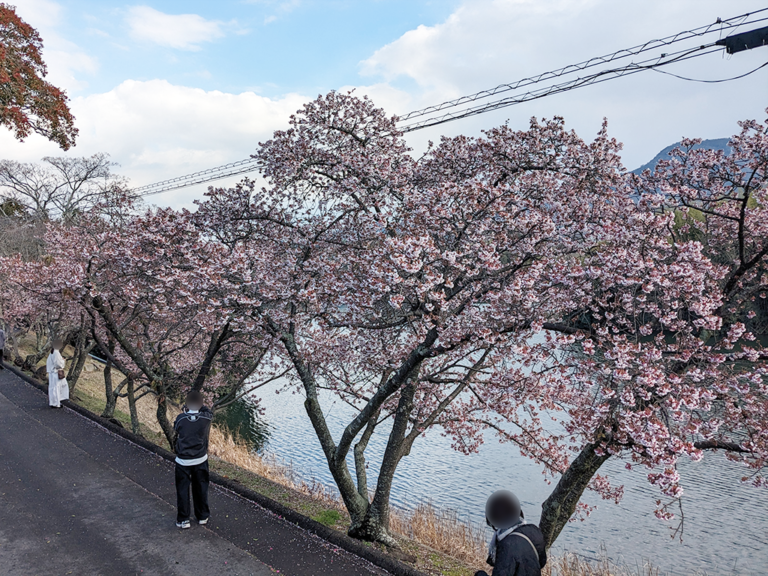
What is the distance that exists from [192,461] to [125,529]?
109cm

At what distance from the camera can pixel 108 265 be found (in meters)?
9.73

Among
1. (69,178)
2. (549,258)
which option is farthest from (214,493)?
(69,178)

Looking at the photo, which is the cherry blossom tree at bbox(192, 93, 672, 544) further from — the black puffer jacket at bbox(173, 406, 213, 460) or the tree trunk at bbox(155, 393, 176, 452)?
the tree trunk at bbox(155, 393, 176, 452)

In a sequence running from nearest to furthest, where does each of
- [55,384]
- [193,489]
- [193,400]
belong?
[193,489]
[193,400]
[55,384]

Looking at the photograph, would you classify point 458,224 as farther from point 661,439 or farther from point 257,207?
point 257,207

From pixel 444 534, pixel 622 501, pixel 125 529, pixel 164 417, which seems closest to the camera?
pixel 125 529

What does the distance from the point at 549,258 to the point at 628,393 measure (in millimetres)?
2058

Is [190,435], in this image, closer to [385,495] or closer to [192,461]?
[192,461]

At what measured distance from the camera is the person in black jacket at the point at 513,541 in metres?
3.28

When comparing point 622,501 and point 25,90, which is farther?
point 622,501

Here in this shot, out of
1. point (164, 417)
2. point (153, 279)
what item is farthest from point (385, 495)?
point (164, 417)

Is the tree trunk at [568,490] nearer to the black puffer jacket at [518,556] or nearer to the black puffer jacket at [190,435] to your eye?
the black puffer jacket at [518,556]

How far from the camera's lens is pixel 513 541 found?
333 centimetres

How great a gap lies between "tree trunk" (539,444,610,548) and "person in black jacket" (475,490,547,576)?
2.80 m
